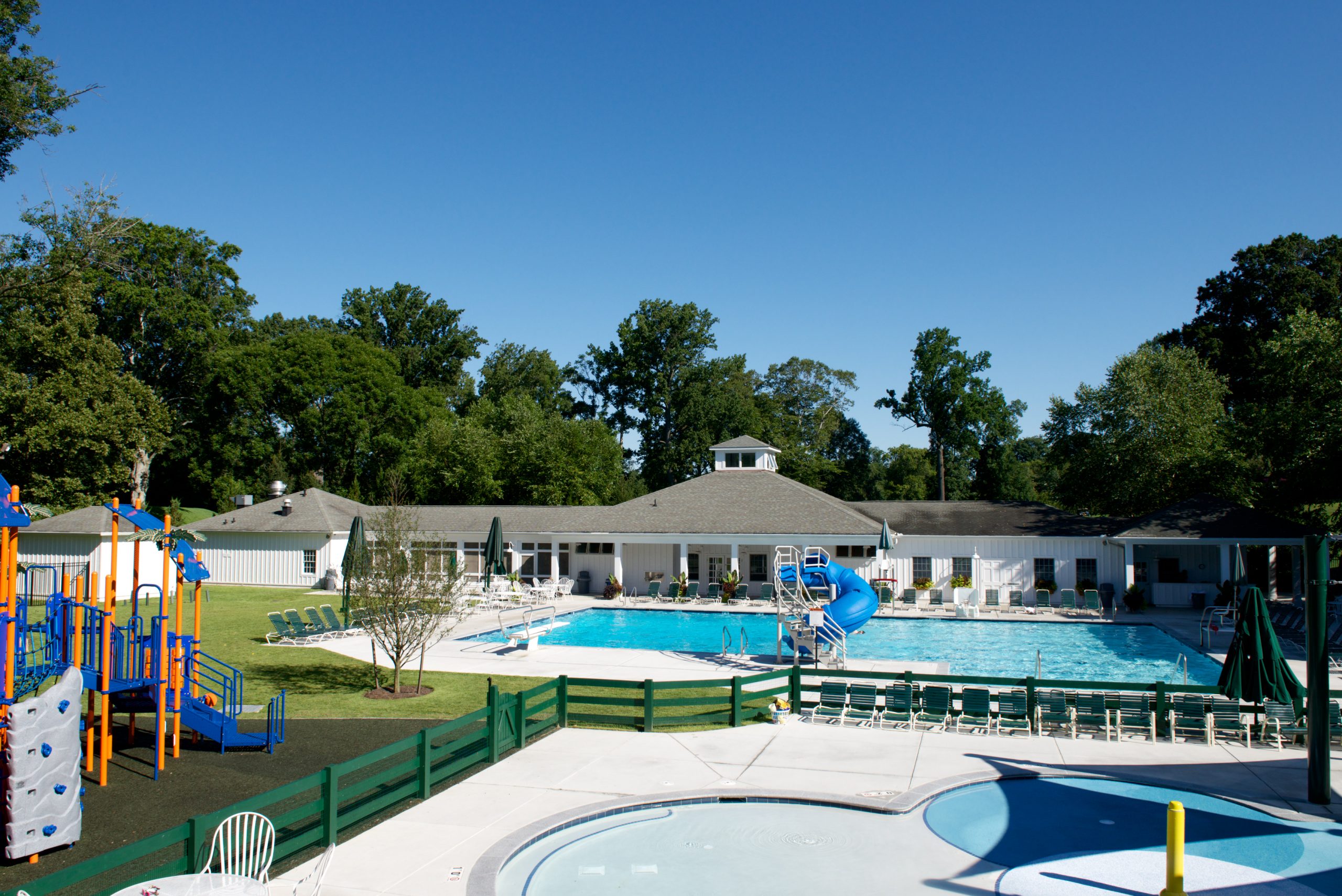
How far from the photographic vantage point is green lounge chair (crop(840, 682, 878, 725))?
16.4m

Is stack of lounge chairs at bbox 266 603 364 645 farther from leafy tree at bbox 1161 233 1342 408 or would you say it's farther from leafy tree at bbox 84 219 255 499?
leafy tree at bbox 1161 233 1342 408

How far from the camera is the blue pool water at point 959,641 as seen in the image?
23.2 meters

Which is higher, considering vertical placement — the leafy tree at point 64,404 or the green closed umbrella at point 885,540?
the leafy tree at point 64,404

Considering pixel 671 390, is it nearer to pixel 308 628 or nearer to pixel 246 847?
pixel 308 628

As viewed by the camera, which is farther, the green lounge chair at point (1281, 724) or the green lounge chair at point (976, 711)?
the green lounge chair at point (976, 711)

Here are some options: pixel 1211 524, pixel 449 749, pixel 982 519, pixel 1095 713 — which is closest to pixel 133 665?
pixel 449 749

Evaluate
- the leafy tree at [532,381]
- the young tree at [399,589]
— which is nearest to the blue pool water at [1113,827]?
the young tree at [399,589]

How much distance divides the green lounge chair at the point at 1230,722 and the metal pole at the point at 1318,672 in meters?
3.07

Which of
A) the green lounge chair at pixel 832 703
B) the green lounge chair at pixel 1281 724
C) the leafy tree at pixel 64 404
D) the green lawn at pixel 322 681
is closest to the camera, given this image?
the green lounge chair at pixel 1281 724

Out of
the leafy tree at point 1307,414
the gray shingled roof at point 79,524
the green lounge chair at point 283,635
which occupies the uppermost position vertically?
the leafy tree at point 1307,414

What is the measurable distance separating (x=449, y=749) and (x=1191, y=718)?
1208 centimetres

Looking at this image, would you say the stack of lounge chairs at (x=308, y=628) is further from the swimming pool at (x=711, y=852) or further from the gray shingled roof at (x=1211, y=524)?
the gray shingled roof at (x=1211, y=524)

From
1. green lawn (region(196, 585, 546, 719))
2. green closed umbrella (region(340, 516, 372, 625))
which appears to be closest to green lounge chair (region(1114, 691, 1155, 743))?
green lawn (region(196, 585, 546, 719))

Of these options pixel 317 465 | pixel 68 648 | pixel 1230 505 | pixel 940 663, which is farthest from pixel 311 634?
pixel 317 465
